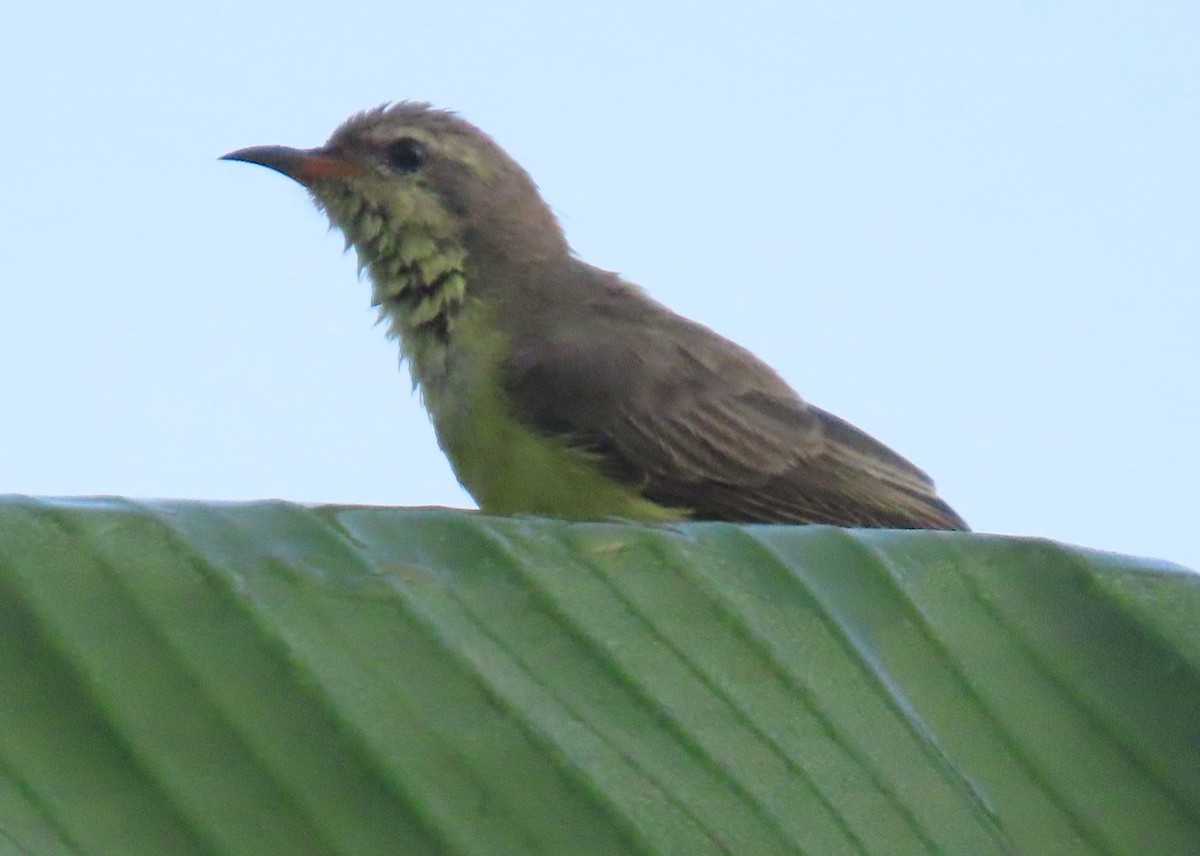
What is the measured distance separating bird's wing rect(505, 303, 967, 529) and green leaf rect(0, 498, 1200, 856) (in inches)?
121

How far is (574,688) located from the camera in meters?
2.65

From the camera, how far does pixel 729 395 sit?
21.5 feet

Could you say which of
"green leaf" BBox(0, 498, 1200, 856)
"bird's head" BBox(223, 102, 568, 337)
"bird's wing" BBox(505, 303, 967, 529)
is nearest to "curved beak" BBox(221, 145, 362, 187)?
"bird's head" BBox(223, 102, 568, 337)

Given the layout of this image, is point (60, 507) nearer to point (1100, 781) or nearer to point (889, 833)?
point (889, 833)

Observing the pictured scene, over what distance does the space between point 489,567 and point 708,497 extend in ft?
11.8

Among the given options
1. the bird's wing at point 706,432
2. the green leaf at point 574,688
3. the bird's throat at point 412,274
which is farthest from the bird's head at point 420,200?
the green leaf at point 574,688

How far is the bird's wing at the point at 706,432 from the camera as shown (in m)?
6.07

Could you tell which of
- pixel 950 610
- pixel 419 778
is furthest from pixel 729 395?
pixel 419 778

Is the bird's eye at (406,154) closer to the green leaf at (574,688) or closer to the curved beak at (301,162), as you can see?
the curved beak at (301,162)

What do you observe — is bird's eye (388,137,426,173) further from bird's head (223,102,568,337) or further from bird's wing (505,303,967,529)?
bird's wing (505,303,967,529)

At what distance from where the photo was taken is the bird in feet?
19.5

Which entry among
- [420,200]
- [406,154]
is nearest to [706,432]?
[420,200]

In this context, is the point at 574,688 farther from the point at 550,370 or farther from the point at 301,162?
the point at 301,162

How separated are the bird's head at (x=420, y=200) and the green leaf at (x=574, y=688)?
3.54 m
